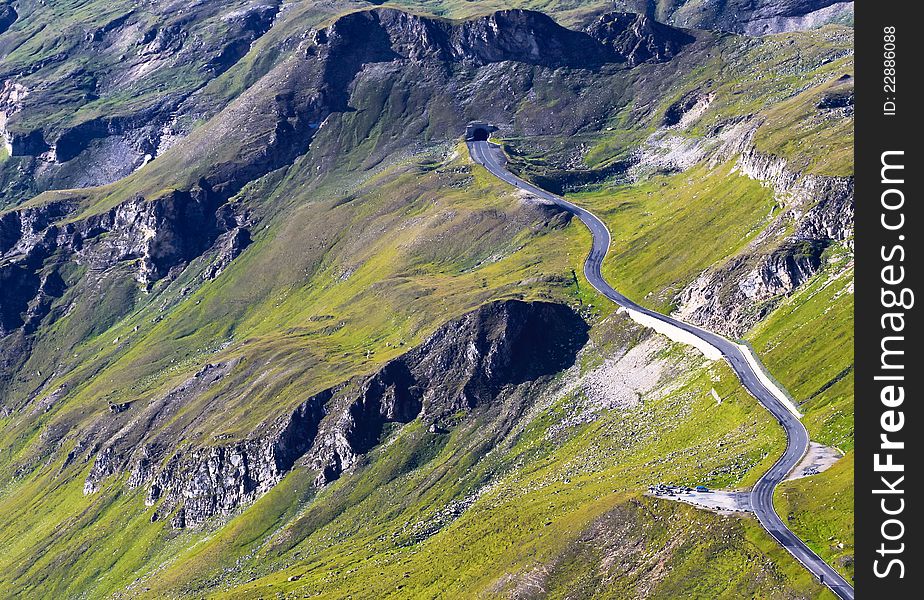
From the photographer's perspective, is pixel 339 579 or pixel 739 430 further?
pixel 339 579
